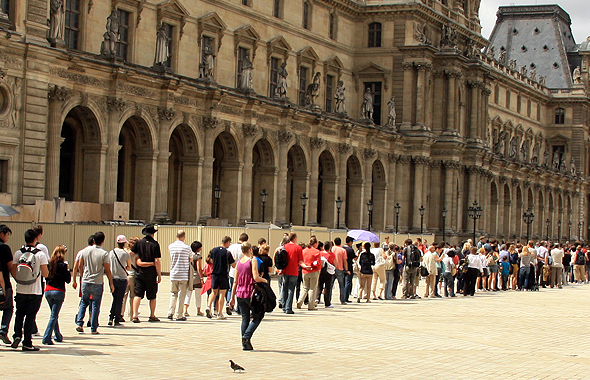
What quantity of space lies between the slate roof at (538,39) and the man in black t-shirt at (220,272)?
327 ft

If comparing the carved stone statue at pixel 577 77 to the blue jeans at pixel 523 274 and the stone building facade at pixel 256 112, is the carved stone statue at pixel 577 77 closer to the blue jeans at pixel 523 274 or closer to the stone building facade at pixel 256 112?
the stone building facade at pixel 256 112

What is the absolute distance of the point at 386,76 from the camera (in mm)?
68562

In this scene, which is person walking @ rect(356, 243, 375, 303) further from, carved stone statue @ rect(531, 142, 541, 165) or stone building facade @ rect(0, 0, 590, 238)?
carved stone statue @ rect(531, 142, 541, 165)

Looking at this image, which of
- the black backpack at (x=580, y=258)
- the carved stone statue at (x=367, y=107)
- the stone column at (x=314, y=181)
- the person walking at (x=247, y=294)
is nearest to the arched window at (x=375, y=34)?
the carved stone statue at (x=367, y=107)

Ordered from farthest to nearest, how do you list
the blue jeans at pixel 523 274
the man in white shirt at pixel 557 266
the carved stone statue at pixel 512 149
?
the carved stone statue at pixel 512 149 → the man in white shirt at pixel 557 266 → the blue jeans at pixel 523 274

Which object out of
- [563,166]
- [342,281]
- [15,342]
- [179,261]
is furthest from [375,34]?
[15,342]

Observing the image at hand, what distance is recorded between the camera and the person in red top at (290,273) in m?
24.5

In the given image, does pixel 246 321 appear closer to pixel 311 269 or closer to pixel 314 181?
pixel 311 269

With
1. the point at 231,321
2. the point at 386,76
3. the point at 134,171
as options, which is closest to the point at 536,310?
the point at 231,321

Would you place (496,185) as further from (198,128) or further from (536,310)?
(536,310)

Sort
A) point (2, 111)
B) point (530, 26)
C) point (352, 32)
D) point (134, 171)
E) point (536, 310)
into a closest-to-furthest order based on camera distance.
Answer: point (536, 310), point (2, 111), point (134, 171), point (352, 32), point (530, 26)

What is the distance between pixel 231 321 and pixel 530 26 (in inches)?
4169

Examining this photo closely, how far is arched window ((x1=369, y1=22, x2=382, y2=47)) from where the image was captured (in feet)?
225

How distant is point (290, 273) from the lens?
24672 mm
